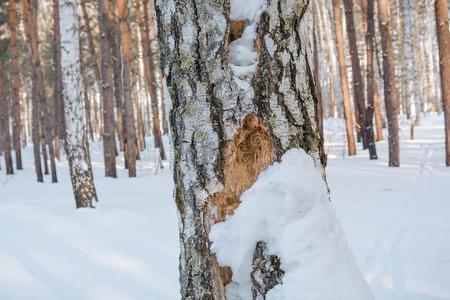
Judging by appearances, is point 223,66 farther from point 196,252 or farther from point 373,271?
point 373,271

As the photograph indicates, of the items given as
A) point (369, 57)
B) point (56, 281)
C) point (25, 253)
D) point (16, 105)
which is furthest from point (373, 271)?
point (16, 105)

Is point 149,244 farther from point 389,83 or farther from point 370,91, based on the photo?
point 370,91

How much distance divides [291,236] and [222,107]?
1.46 feet

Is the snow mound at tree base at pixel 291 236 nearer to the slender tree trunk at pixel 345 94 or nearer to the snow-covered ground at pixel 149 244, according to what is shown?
the snow-covered ground at pixel 149 244

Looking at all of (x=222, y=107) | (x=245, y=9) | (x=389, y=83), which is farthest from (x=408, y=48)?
(x=222, y=107)

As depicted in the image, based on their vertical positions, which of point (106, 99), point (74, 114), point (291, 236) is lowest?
point (291, 236)

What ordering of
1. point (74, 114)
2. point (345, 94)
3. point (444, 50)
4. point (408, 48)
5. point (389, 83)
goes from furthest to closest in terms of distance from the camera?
point (408, 48) → point (345, 94) → point (389, 83) → point (444, 50) → point (74, 114)

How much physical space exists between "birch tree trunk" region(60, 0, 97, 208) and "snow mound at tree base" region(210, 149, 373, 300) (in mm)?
5340

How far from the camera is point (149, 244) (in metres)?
4.13

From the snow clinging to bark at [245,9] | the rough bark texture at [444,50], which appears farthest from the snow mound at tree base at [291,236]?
the rough bark texture at [444,50]

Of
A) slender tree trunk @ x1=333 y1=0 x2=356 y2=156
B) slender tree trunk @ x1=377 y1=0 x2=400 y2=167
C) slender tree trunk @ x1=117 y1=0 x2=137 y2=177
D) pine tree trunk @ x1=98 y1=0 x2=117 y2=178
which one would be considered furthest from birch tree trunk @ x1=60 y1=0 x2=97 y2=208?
slender tree trunk @ x1=333 y1=0 x2=356 y2=156

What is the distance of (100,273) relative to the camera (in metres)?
3.45

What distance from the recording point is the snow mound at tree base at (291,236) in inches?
46.1

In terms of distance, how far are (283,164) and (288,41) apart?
1.27 feet
